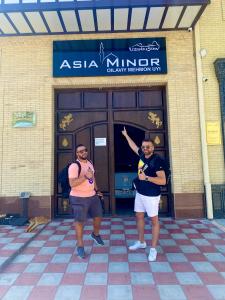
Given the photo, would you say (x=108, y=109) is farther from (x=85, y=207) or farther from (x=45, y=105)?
(x=85, y=207)

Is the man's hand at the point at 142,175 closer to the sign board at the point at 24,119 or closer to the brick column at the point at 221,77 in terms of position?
the brick column at the point at 221,77

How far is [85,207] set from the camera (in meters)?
4.34

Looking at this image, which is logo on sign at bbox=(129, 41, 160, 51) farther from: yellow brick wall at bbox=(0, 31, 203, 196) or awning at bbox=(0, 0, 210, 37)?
awning at bbox=(0, 0, 210, 37)

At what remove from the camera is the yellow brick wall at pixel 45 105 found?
6.72m

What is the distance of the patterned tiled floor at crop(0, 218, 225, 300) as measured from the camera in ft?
10.5

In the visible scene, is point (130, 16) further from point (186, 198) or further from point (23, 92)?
point (186, 198)

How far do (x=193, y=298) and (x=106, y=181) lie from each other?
4.25 metres

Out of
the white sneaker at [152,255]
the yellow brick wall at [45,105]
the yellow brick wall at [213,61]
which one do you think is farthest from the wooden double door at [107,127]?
the white sneaker at [152,255]

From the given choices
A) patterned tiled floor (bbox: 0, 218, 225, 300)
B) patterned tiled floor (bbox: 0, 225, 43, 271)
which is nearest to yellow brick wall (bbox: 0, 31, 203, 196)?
patterned tiled floor (bbox: 0, 225, 43, 271)

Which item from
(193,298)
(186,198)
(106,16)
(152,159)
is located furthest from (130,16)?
(193,298)

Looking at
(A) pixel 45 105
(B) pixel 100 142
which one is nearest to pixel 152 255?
(B) pixel 100 142

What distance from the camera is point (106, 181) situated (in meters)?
7.07

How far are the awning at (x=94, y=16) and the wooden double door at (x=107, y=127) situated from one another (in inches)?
62.9

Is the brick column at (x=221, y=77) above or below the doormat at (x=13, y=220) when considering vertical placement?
above
